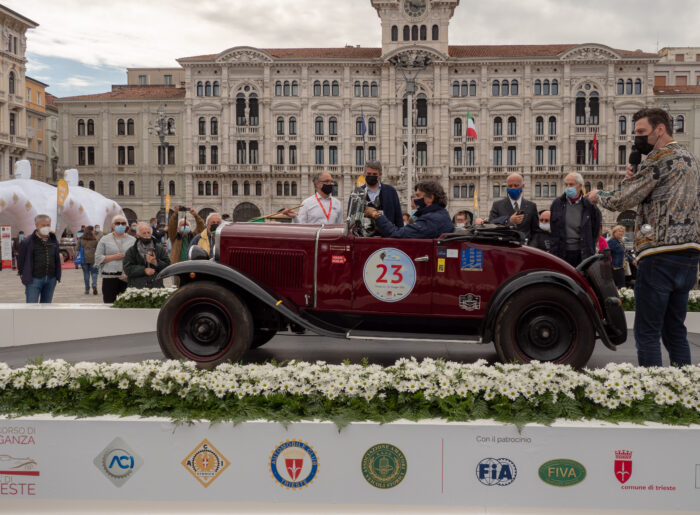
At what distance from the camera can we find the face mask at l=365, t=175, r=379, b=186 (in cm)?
672

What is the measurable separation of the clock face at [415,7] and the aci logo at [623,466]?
191 feet


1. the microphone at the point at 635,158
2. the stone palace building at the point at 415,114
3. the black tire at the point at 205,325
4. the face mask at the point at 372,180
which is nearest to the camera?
the microphone at the point at 635,158

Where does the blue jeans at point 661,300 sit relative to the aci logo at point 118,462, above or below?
above

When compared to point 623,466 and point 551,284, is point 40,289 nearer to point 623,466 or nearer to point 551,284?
point 551,284

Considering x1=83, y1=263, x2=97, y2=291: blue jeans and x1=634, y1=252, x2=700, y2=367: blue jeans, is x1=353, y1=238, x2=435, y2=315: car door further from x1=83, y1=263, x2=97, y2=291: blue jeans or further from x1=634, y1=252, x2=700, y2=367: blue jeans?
x1=83, y1=263, x2=97, y2=291: blue jeans

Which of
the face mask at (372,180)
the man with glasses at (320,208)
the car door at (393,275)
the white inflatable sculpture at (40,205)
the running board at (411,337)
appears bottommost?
the running board at (411,337)

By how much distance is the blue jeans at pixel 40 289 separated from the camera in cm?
940

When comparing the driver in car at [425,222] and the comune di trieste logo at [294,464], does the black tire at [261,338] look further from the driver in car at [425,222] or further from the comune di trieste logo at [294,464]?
the comune di trieste logo at [294,464]

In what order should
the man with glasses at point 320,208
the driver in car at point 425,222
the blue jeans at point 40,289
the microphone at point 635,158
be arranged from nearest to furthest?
the microphone at point 635,158
the driver in car at point 425,222
the man with glasses at point 320,208
the blue jeans at point 40,289

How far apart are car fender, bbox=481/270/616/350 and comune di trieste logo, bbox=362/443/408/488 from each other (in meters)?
2.18

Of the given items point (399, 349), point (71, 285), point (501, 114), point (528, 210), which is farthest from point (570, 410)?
point (501, 114)

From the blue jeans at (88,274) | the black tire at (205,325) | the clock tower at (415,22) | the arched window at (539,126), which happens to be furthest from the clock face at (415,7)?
the black tire at (205,325)

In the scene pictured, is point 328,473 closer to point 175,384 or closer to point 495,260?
point 175,384

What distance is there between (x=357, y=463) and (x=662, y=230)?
271 cm
